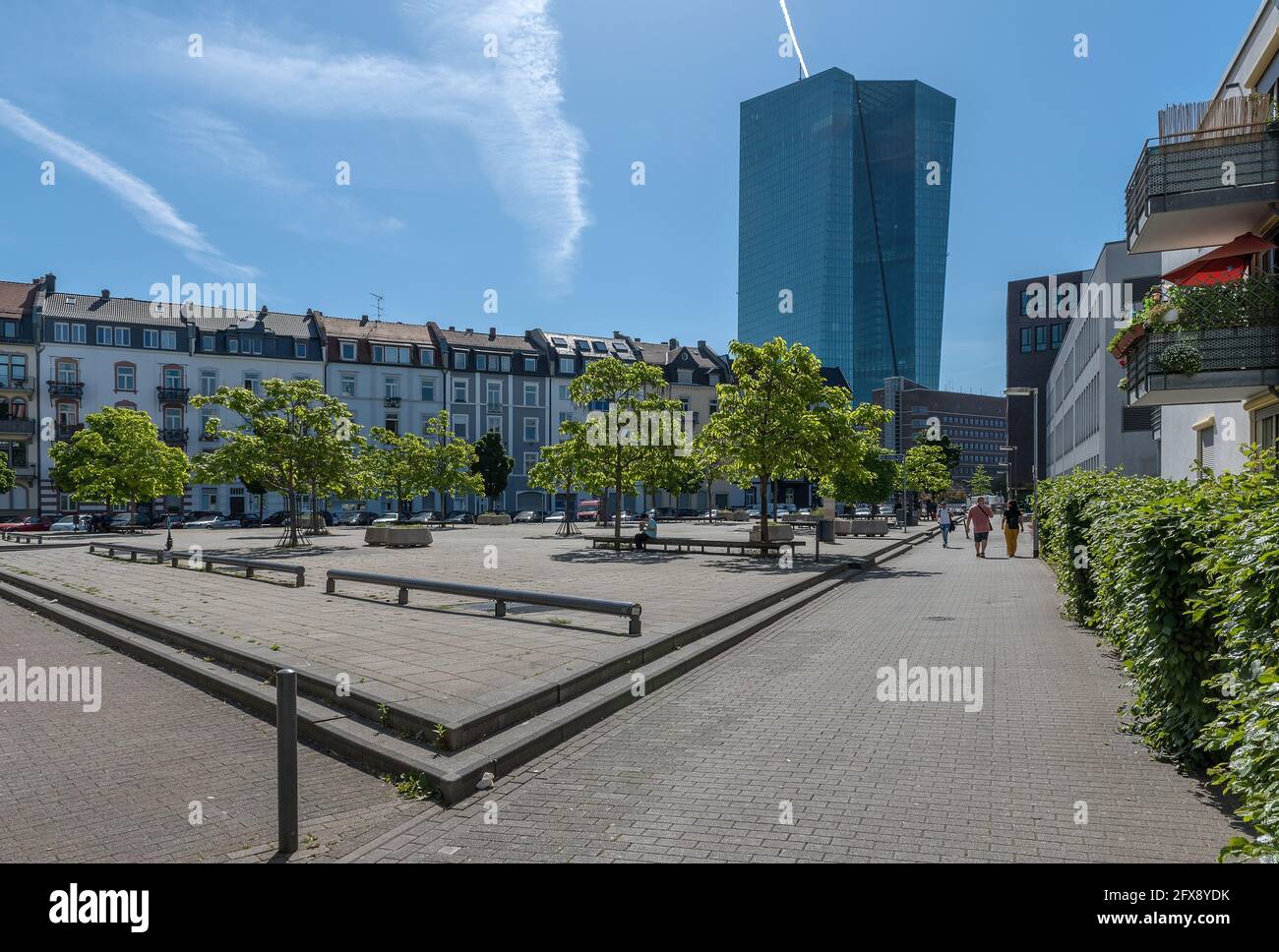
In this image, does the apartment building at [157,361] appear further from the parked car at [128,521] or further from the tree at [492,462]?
the tree at [492,462]

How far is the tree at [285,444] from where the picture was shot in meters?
26.7

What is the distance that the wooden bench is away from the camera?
23.8 meters

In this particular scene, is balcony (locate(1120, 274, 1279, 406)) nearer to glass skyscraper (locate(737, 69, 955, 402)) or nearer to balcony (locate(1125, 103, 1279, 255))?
balcony (locate(1125, 103, 1279, 255))

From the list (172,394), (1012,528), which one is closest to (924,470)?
(1012,528)

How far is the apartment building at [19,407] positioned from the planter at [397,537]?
132ft

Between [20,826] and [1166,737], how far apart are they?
7.11 meters

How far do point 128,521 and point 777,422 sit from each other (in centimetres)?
4464

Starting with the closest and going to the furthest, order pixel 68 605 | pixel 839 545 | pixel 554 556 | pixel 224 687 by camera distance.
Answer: pixel 224 687, pixel 68 605, pixel 554 556, pixel 839 545

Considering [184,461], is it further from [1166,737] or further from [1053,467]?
[1053,467]

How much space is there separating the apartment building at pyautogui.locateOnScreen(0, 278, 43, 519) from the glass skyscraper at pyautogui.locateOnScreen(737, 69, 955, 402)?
4048 inches

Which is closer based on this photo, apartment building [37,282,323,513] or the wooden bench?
the wooden bench

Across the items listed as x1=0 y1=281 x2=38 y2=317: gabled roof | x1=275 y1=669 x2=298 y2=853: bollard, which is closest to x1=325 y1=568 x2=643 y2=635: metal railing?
x1=275 y1=669 x2=298 y2=853: bollard
